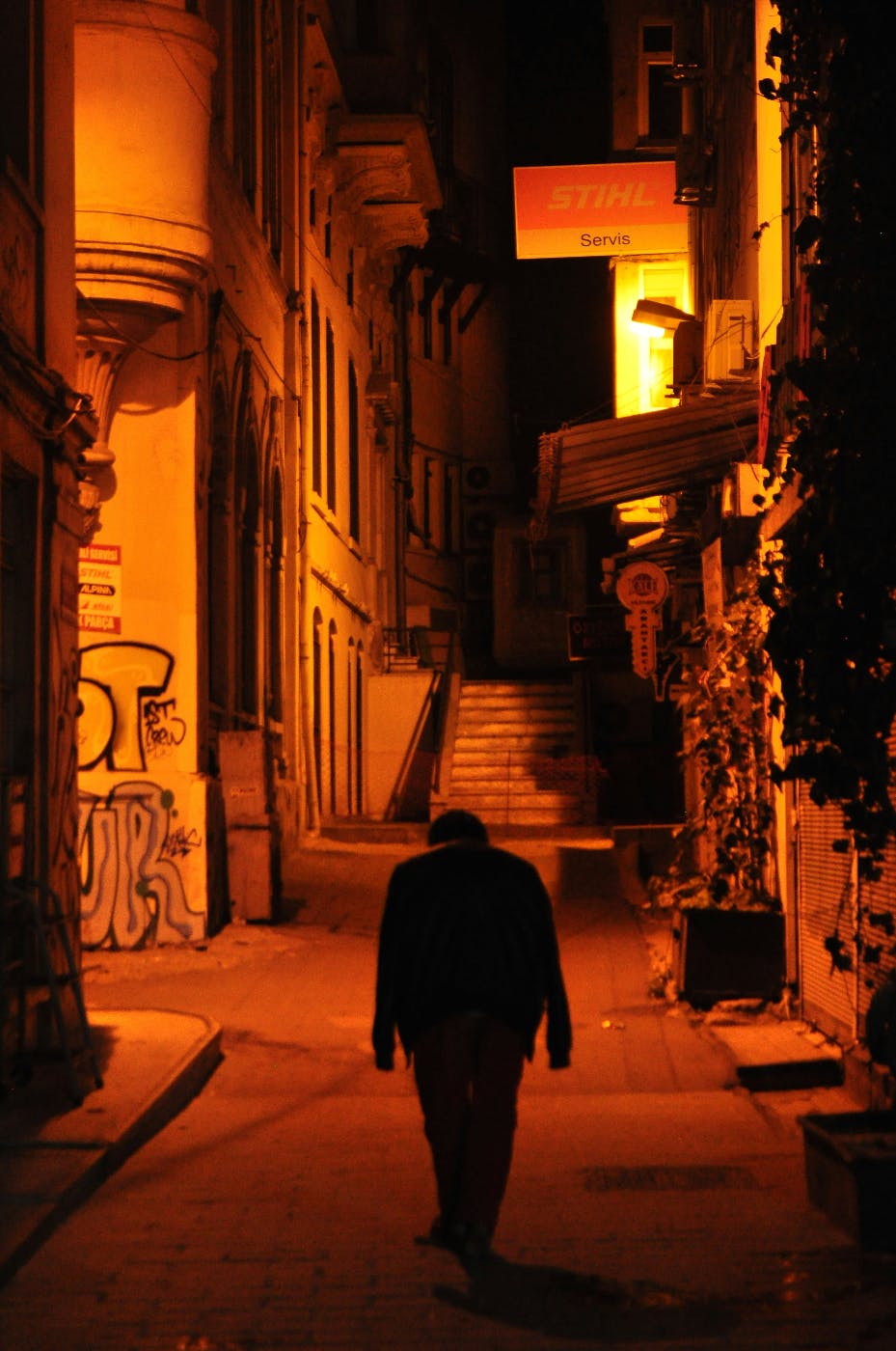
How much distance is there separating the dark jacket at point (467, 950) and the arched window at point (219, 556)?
1382 centimetres

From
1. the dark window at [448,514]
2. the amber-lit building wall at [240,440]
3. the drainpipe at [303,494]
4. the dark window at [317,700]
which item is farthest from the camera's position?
the dark window at [448,514]

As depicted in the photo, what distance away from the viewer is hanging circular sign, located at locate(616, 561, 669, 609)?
2597 centimetres

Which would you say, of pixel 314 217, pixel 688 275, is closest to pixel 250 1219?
pixel 688 275

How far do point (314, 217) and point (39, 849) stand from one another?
20055mm

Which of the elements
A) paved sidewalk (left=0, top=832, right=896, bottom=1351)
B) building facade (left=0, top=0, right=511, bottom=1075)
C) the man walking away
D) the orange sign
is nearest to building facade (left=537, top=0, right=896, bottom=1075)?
the orange sign

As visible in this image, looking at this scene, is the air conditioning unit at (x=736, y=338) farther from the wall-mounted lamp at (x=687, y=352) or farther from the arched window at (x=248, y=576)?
the arched window at (x=248, y=576)

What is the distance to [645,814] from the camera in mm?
36500

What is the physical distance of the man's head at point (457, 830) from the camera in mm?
7199

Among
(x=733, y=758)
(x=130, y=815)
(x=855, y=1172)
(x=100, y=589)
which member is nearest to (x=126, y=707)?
(x=130, y=815)

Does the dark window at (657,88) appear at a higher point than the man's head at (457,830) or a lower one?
higher

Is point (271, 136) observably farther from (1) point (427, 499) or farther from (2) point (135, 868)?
Result: (1) point (427, 499)

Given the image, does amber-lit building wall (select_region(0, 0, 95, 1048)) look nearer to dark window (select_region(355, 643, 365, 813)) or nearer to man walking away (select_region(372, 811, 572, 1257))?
man walking away (select_region(372, 811, 572, 1257))

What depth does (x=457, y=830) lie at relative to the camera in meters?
7.22

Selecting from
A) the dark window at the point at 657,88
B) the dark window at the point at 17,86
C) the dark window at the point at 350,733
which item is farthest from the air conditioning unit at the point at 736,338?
the dark window at the point at 350,733
